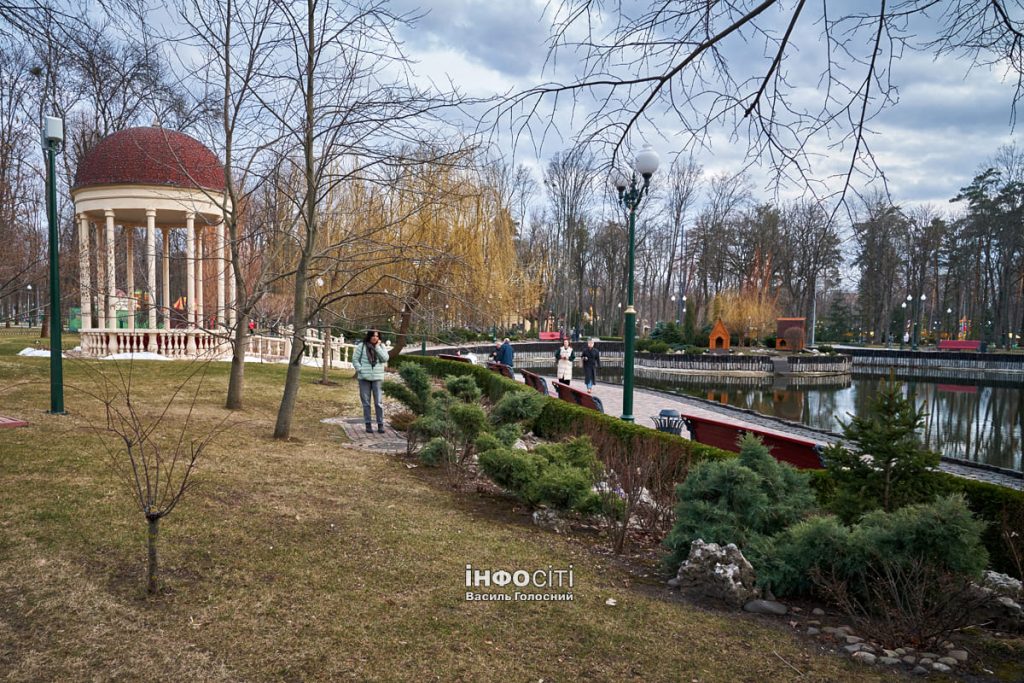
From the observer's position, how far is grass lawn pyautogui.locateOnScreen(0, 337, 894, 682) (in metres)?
3.28

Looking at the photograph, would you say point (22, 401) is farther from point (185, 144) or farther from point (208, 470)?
point (185, 144)

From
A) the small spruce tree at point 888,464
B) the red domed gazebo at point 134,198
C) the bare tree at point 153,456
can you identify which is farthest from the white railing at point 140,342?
the small spruce tree at point 888,464

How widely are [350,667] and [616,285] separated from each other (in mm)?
59747

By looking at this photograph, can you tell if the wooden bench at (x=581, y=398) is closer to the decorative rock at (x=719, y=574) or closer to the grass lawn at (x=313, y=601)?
the grass lawn at (x=313, y=601)

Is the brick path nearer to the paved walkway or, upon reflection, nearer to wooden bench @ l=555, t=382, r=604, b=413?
wooden bench @ l=555, t=382, r=604, b=413

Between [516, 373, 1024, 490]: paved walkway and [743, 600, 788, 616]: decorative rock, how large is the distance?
6896 millimetres

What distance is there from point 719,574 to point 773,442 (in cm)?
404

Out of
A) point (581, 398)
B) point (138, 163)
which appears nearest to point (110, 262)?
point (138, 163)

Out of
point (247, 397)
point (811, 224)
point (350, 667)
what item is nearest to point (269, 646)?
point (350, 667)

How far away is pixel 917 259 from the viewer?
164 feet

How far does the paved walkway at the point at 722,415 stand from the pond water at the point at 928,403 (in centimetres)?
97

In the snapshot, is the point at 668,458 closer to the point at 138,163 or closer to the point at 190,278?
the point at 190,278

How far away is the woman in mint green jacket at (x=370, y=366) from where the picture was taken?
384 inches

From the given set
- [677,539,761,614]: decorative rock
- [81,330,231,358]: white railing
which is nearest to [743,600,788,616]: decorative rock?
[677,539,761,614]: decorative rock
